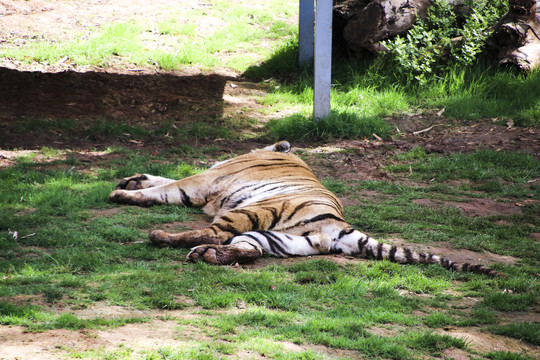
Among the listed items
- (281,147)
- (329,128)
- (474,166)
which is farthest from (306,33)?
(281,147)

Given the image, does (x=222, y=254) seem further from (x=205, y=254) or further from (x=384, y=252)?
(x=384, y=252)

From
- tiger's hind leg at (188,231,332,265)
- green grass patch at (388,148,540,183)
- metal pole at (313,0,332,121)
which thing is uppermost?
metal pole at (313,0,332,121)

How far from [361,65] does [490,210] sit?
16.8ft

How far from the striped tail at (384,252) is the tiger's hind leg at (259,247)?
0.43 feet

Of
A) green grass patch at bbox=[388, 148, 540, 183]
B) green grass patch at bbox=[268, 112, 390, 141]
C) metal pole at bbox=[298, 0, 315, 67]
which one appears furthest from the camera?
metal pole at bbox=[298, 0, 315, 67]

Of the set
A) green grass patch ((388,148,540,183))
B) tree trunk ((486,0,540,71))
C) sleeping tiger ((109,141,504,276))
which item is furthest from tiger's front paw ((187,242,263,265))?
tree trunk ((486,0,540,71))

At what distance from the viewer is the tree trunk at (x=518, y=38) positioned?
31.6 feet

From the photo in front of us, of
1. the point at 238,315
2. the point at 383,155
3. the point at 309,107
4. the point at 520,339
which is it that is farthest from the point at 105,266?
the point at 309,107

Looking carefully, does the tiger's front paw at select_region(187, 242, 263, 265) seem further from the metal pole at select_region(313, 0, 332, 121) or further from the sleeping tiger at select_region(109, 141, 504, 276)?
the metal pole at select_region(313, 0, 332, 121)

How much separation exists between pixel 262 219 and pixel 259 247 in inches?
A: 12.2

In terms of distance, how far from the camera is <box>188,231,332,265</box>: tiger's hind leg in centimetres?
421

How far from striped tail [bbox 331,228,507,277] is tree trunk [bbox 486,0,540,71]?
258 inches

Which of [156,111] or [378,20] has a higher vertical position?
[378,20]

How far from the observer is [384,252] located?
454cm
